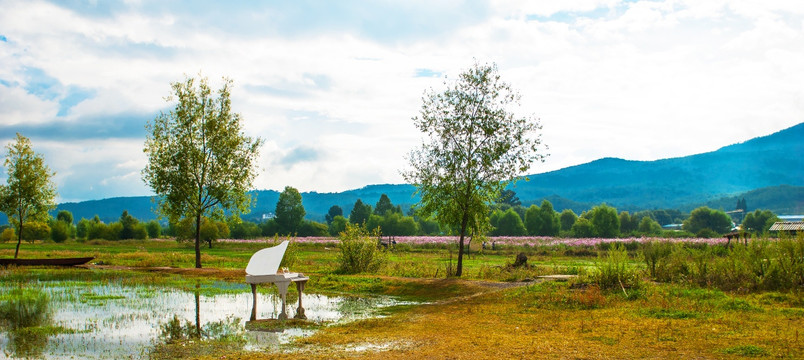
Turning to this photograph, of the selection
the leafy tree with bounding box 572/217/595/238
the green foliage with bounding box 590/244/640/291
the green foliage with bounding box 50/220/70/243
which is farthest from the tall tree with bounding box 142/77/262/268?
the leafy tree with bounding box 572/217/595/238

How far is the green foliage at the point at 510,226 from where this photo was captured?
13138cm

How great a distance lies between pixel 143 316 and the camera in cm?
1638

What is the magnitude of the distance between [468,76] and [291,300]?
47.0ft

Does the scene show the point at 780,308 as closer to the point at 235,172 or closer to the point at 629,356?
the point at 629,356

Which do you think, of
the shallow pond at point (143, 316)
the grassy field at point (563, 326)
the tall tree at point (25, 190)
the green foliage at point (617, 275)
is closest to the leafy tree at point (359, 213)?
the tall tree at point (25, 190)

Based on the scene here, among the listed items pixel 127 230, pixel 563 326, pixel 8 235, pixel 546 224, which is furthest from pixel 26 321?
pixel 546 224

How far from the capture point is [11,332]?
1348 centimetres

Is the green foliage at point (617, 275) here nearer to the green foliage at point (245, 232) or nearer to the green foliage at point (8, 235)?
the green foliage at point (8, 235)

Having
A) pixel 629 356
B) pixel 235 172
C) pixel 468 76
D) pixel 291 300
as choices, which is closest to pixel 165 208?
pixel 235 172

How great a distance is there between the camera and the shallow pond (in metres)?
12.1

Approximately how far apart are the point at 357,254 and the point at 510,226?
10475cm

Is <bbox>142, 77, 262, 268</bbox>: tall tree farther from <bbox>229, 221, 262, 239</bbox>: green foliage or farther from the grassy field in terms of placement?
<bbox>229, 221, 262, 239</bbox>: green foliage

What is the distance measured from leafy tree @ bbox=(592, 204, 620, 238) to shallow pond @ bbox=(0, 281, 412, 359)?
99.8m

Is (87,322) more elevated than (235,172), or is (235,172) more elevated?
(235,172)
